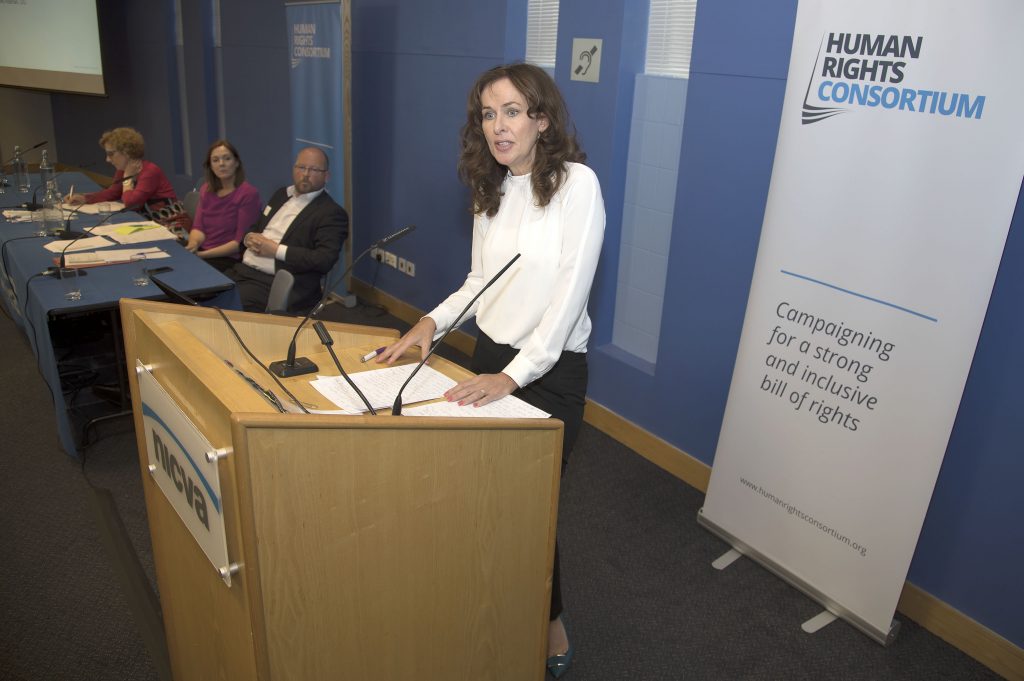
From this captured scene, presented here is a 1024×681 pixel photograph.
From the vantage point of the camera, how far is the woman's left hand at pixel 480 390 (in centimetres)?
162

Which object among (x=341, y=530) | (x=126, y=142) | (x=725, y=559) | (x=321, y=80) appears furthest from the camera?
(x=321, y=80)

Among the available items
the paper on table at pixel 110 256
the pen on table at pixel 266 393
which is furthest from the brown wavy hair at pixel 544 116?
the paper on table at pixel 110 256

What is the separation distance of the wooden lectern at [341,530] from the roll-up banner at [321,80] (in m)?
3.77

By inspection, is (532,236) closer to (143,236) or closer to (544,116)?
(544,116)

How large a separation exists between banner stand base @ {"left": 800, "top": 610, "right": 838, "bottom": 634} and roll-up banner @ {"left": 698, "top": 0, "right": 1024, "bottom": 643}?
38 mm

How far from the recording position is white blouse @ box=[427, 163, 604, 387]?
1.88m

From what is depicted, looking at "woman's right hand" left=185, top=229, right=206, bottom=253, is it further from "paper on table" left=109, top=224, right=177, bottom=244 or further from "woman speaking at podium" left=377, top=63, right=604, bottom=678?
"woman speaking at podium" left=377, top=63, right=604, bottom=678

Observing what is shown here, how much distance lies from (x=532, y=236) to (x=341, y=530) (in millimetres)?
942

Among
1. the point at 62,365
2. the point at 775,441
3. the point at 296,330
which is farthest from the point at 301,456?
the point at 62,365

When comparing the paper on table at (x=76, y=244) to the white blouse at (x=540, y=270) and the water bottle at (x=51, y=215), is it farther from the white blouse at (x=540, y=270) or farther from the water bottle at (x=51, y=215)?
the white blouse at (x=540, y=270)

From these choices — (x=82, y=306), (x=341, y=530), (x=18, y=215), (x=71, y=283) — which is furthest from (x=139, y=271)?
(x=341, y=530)

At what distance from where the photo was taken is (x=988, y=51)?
210cm

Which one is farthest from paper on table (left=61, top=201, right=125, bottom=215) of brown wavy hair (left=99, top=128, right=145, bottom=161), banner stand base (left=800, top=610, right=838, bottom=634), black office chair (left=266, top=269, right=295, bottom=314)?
banner stand base (left=800, top=610, right=838, bottom=634)

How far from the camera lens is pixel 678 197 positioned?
3371 mm
